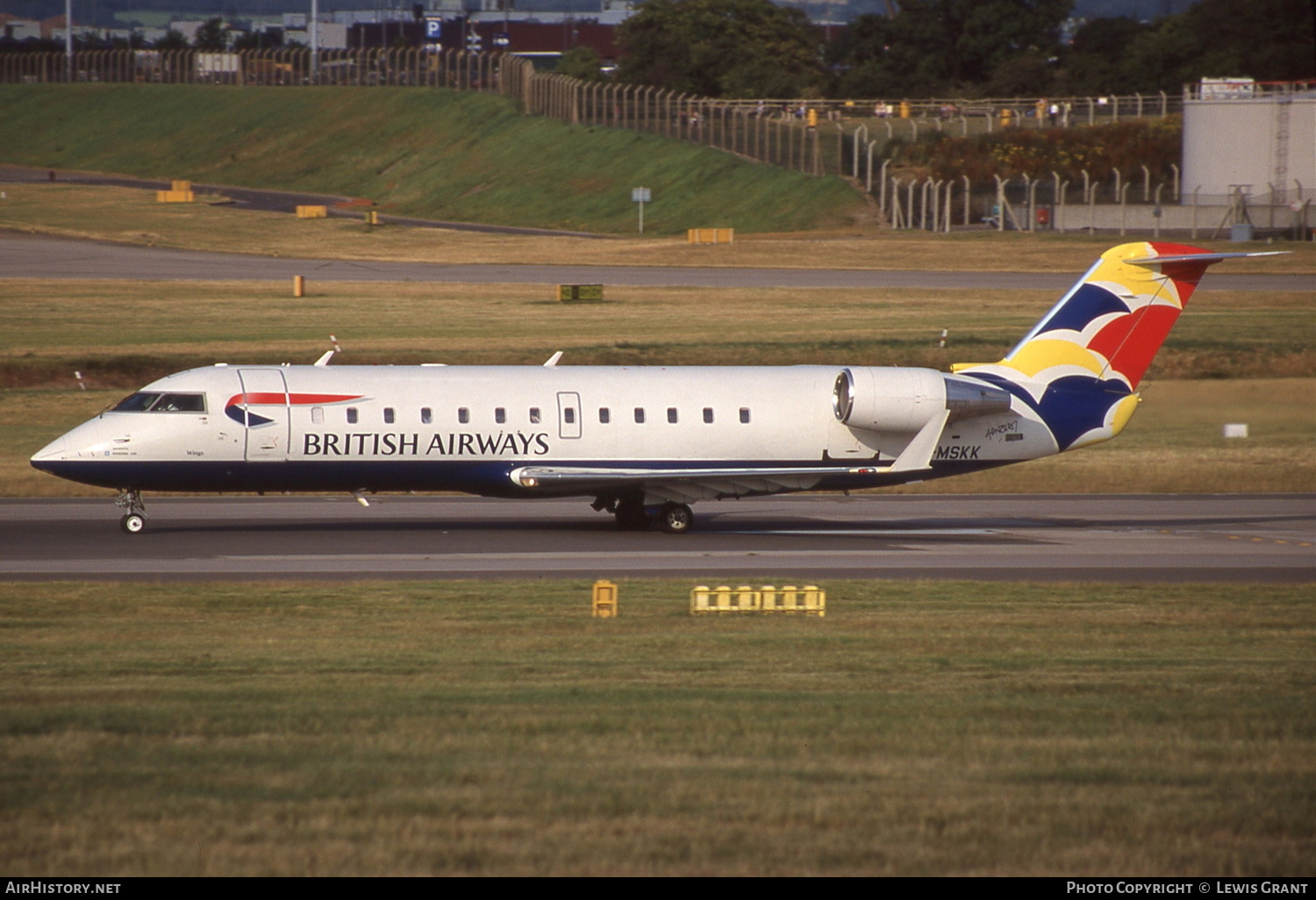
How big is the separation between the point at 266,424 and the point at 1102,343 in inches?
643

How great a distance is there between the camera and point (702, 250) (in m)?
81.4

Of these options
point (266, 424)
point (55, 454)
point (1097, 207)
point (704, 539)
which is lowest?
point (704, 539)

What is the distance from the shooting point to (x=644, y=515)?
30016 mm

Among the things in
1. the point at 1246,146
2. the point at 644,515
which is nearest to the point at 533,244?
the point at 1246,146

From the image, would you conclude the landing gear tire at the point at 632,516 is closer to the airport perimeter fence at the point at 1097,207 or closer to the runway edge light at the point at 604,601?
the runway edge light at the point at 604,601

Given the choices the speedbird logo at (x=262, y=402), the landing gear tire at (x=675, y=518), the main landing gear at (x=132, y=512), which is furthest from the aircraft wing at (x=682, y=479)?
the main landing gear at (x=132, y=512)

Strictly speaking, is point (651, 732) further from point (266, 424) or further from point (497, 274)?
point (497, 274)

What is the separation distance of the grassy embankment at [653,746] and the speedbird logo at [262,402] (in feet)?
29.0

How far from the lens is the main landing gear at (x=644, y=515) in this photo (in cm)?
2966

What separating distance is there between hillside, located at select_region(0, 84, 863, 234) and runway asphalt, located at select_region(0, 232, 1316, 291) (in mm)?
18855

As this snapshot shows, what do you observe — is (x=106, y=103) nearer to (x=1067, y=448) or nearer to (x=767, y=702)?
(x=1067, y=448)

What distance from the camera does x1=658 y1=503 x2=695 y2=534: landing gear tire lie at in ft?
97.3

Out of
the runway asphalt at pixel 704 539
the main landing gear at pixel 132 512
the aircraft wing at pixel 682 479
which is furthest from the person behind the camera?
the aircraft wing at pixel 682 479

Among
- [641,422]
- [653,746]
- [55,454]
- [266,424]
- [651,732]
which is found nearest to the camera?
[653,746]
